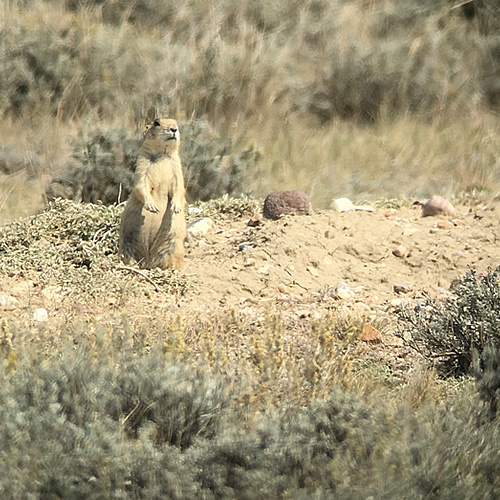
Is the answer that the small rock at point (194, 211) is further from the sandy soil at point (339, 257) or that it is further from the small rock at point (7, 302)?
the small rock at point (7, 302)

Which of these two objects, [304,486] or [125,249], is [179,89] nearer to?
[125,249]

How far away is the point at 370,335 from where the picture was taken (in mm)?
4969

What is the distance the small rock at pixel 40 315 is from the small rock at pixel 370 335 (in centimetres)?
172

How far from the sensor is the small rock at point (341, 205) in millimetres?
7484

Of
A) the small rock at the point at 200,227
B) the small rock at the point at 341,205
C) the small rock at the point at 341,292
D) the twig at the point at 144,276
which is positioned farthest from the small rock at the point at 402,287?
the small rock at the point at 200,227

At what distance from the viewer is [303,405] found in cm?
388

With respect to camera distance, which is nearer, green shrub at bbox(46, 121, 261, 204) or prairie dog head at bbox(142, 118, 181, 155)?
prairie dog head at bbox(142, 118, 181, 155)

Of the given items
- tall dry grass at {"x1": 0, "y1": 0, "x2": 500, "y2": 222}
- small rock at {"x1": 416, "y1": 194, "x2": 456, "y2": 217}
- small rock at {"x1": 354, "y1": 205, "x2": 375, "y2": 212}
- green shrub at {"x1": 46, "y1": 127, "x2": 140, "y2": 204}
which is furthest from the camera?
tall dry grass at {"x1": 0, "y1": 0, "x2": 500, "y2": 222}

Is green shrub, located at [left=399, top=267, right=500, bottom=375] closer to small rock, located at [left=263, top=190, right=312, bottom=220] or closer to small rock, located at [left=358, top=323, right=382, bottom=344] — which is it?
small rock, located at [left=358, top=323, right=382, bottom=344]

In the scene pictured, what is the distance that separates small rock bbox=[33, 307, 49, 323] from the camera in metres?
5.01

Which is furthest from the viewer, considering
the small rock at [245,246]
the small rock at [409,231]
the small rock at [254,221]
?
the small rock at [254,221]

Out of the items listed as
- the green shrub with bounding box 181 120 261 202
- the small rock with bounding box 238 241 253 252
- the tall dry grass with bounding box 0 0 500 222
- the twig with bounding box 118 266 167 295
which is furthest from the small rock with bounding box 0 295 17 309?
the green shrub with bounding box 181 120 261 202

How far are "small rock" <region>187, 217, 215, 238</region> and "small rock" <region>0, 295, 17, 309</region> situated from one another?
6.10ft

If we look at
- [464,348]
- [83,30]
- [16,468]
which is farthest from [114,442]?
[83,30]
